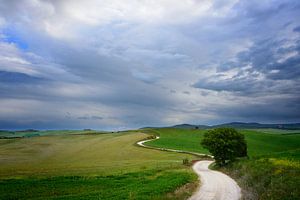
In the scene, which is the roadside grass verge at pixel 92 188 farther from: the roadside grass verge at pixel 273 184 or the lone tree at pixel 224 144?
the lone tree at pixel 224 144

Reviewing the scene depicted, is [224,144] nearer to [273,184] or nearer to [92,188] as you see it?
[92,188]

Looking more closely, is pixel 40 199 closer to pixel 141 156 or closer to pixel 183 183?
pixel 183 183

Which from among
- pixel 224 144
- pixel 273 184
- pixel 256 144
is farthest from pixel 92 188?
pixel 256 144

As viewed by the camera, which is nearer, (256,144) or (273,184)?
(273,184)

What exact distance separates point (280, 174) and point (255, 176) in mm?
6162

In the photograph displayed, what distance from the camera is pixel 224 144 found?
75.3 metres

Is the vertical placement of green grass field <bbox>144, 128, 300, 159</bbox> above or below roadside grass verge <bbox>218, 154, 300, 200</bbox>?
above

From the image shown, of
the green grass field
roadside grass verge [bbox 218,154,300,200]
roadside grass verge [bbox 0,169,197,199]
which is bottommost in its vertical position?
roadside grass verge [bbox 0,169,197,199]

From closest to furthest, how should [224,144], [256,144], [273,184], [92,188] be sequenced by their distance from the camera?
[273,184] < [92,188] < [224,144] < [256,144]

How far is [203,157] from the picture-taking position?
10562 centimetres

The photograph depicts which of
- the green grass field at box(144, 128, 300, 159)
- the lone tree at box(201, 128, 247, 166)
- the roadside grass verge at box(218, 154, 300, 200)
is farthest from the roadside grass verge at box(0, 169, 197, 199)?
the green grass field at box(144, 128, 300, 159)

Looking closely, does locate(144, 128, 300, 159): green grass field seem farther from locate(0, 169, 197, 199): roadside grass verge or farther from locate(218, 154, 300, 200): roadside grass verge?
locate(218, 154, 300, 200): roadside grass verge

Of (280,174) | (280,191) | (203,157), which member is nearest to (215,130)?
(203,157)

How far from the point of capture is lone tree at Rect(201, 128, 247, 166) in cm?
7481
